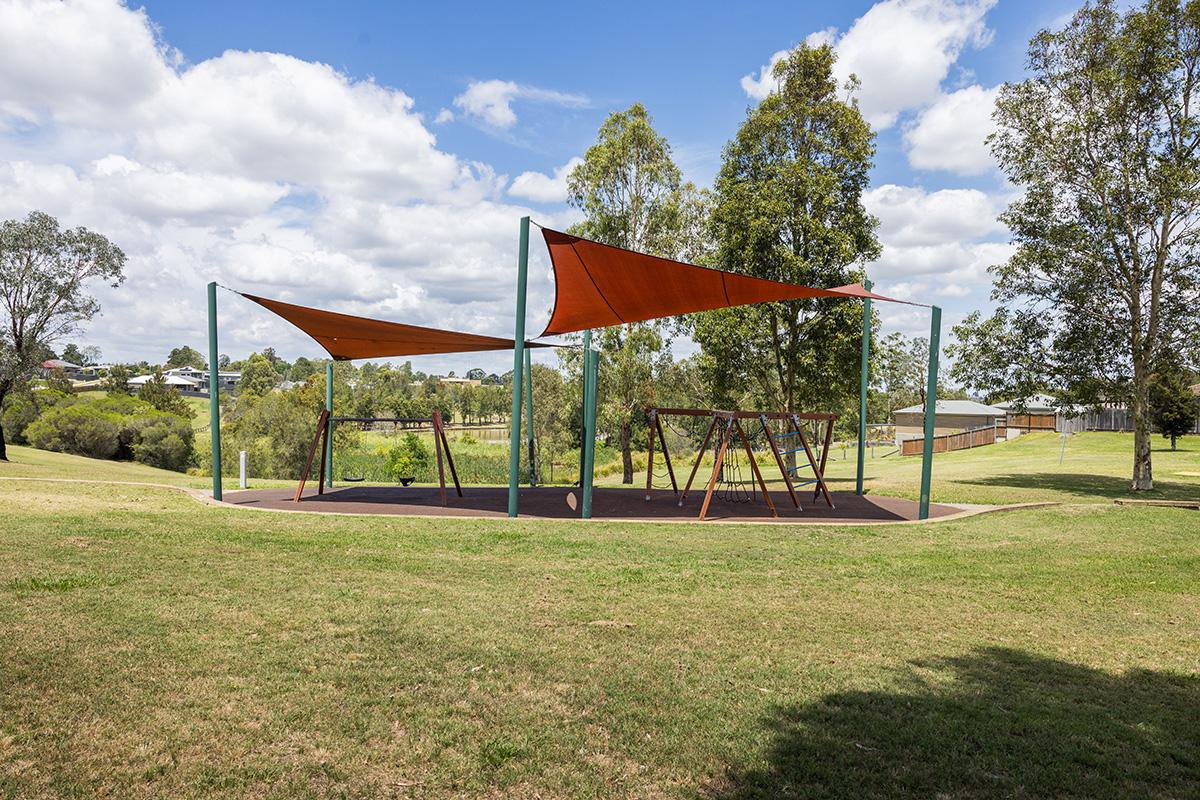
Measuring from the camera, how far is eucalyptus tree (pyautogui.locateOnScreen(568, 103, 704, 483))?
18250 millimetres

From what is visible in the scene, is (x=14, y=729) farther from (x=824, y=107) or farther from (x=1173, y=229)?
Answer: (x=1173, y=229)

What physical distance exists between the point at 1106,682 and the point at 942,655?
750mm

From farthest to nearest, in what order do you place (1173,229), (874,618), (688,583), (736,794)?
1. (1173,229)
2. (688,583)
3. (874,618)
4. (736,794)

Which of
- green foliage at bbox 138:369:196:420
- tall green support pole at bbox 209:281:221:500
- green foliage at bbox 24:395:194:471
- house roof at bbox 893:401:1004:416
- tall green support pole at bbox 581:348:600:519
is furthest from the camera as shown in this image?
house roof at bbox 893:401:1004:416

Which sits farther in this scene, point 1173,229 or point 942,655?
point 1173,229

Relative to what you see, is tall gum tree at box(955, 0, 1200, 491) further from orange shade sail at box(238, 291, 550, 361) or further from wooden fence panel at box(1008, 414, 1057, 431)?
wooden fence panel at box(1008, 414, 1057, 431)

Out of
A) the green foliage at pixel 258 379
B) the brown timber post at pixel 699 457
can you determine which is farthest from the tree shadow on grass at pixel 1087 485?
the green foliage at pixel 258 379

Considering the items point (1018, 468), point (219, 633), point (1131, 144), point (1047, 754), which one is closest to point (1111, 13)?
point (1131, 144)

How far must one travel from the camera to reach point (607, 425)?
64.5 ft

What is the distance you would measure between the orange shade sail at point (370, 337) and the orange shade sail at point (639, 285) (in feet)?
6.57

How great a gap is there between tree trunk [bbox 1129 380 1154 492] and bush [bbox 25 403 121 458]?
35.5 meters

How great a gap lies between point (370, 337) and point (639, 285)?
17.3ft

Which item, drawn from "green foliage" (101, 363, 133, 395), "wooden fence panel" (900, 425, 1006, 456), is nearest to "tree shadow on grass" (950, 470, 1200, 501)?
"wooden fence panel" (900, 425, 1006, 456)

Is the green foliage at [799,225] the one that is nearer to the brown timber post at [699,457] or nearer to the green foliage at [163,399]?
the brown timber post at [699,457]
